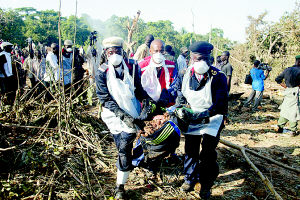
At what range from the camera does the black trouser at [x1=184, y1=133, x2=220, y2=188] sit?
2.35 m

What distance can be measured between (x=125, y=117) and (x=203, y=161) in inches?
42.8

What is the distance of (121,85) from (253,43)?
41.2 ft

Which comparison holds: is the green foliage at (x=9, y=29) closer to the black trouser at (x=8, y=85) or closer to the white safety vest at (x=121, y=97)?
the black trouser at (x=8, y=85)

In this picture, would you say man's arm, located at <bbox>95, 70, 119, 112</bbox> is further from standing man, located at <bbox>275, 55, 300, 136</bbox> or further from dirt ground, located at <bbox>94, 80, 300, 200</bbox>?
standing man, located at <bbox>275, 55, 300, 136</bbox>

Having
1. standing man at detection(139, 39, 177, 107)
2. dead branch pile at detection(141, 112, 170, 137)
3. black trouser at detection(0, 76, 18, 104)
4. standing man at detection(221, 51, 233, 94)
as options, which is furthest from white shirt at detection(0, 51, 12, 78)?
standing man at detection(221, 51, 233, 94)

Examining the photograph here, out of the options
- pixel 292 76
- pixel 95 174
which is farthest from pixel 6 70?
pixel 292 76

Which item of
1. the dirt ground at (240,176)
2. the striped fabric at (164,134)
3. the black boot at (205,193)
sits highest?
the striped fabric at (164,134)

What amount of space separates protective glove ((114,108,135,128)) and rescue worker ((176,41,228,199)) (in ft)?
1.94

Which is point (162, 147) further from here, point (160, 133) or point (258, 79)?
point (258, 79)

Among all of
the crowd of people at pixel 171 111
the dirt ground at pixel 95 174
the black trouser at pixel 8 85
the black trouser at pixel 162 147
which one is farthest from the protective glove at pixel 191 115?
the black trouser at pixel 8 85

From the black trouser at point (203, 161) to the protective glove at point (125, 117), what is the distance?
799 mm

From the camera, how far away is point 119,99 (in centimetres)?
224

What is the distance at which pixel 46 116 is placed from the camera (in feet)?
12.0

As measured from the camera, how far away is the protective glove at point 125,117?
216 centimetres
